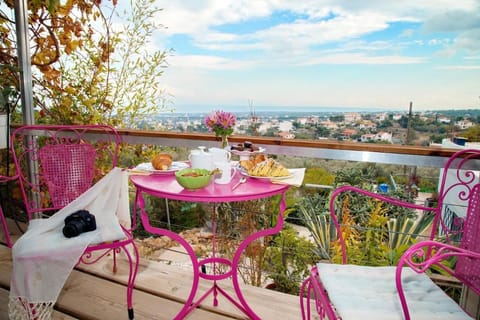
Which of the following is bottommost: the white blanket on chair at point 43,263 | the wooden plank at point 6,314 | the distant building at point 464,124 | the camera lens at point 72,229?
the wooden plank at point 6,314

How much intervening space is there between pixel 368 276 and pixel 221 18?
2343 millimetres

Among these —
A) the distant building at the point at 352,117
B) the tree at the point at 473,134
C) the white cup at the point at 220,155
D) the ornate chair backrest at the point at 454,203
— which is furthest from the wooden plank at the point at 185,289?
the tree at the point at 473,134

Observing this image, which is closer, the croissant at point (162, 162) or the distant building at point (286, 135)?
the croissant at point (162, 162)

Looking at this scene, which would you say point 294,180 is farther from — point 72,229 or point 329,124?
point 72,229

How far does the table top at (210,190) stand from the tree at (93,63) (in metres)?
1.76

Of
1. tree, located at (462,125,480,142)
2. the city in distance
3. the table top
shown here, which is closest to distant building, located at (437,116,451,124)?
the city in distance

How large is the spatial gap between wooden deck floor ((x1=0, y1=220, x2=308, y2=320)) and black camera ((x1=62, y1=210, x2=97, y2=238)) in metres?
0.55

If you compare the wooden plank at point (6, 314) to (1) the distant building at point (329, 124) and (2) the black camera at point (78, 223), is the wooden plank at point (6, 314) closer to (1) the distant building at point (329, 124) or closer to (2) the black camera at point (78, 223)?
(2) the black camera at point (78, 223)

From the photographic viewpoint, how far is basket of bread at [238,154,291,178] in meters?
1.50

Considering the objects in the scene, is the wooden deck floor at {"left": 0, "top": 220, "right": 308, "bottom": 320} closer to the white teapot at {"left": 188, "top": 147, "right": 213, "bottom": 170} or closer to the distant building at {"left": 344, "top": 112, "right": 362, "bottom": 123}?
the white teapot at {"left": 188, "top": 147, "right": 213, "bottom": 170}

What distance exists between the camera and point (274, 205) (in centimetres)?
219

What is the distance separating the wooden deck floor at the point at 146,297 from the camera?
1.74m

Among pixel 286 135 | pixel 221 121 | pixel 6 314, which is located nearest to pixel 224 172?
pixel 221 121

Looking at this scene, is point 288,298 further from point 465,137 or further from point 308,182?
point 465,137
